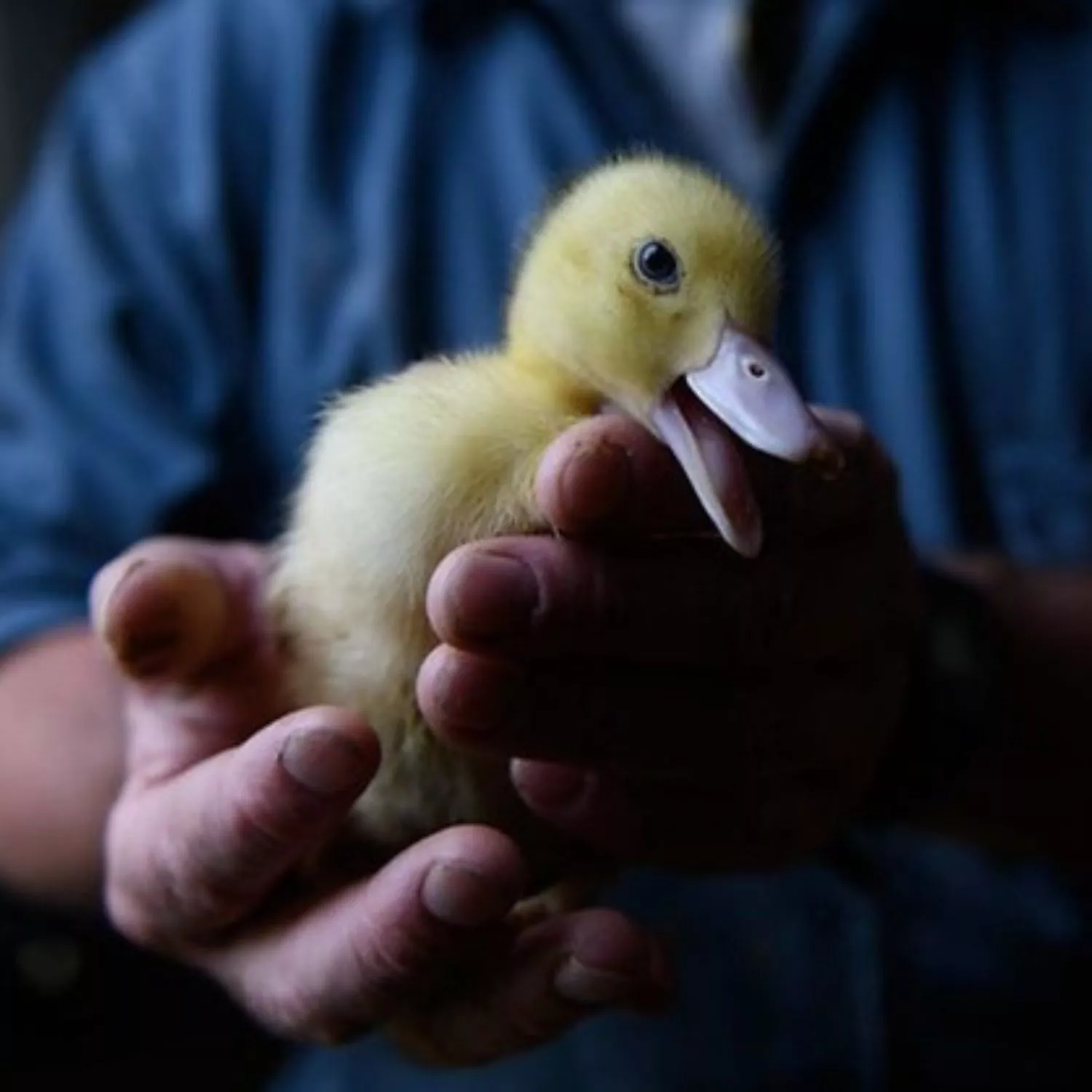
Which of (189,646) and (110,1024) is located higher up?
(189,646)

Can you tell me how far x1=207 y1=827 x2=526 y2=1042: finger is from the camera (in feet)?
1.71

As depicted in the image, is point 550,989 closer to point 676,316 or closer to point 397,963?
point 397,963

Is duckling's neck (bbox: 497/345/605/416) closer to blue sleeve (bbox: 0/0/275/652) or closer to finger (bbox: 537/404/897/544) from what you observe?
finger (bbox: 537/404/897/544)

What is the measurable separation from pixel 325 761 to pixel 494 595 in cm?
6

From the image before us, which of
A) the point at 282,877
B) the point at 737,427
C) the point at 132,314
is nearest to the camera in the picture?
the point at 737,427

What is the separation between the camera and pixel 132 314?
3.22 feet

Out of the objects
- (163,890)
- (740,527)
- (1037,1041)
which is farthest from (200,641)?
(1037,1041)

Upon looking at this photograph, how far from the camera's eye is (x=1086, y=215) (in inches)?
37.3

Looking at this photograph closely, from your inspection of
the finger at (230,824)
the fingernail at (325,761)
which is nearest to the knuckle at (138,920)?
the finger at (230,824)

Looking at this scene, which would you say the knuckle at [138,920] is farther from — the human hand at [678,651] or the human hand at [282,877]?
the human hand at [678,651]

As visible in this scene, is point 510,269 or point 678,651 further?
point 510,269

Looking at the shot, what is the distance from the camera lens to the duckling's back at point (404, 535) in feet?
1.70

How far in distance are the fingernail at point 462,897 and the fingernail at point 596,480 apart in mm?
91

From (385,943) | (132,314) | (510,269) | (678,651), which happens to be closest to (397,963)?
(385,943)
